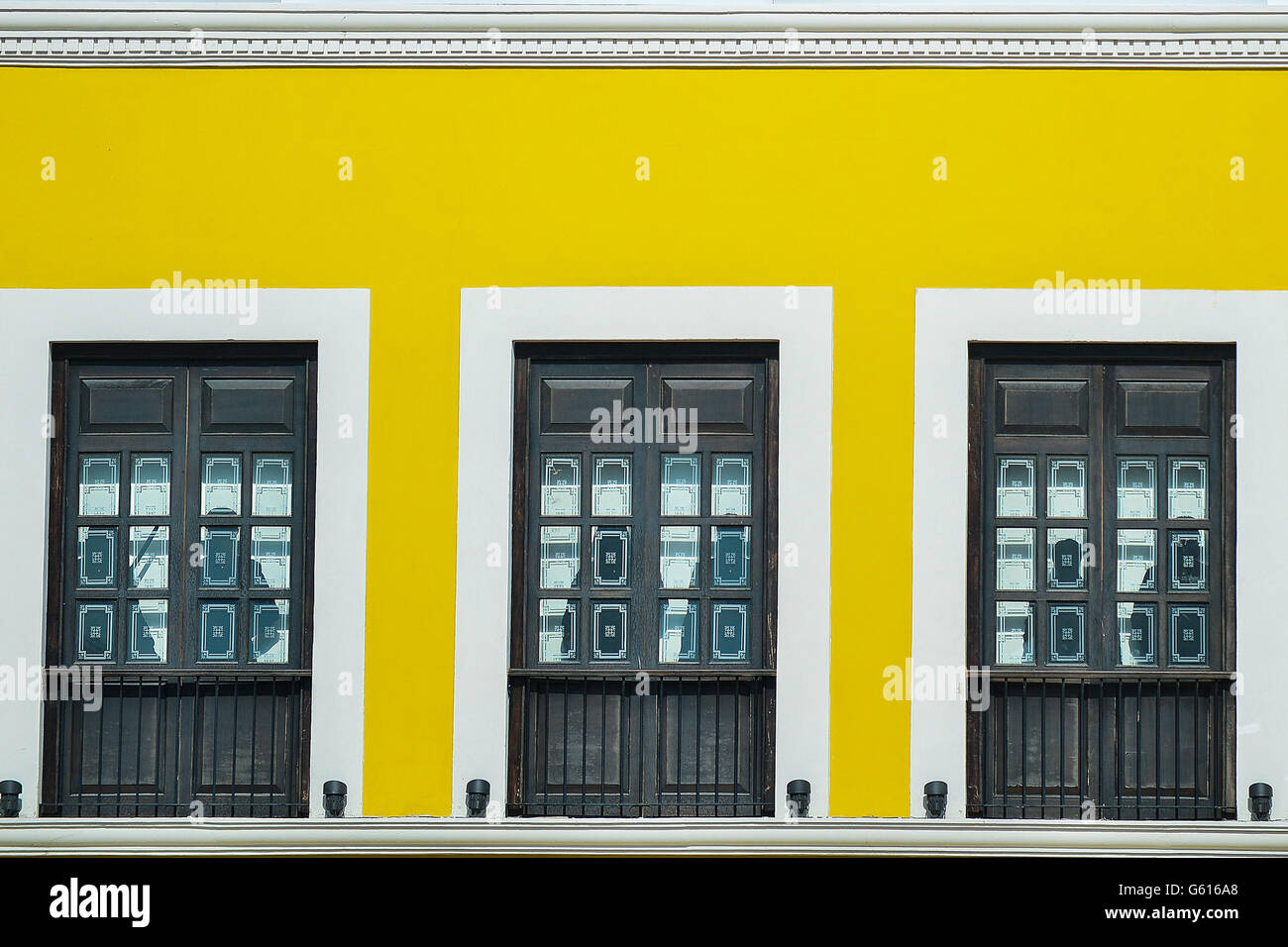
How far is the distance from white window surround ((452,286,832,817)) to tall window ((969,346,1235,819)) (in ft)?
2.52

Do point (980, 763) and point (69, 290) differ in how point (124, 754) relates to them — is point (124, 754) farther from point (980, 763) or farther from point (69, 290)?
point (980, 763)

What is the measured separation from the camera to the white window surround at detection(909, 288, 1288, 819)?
798 cm

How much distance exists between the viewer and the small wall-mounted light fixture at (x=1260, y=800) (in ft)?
26.0

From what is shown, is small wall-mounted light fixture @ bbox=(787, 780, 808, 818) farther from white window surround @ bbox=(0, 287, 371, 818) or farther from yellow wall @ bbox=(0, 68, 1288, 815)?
white window surround @ bbox=(0, 287, 371, 818)

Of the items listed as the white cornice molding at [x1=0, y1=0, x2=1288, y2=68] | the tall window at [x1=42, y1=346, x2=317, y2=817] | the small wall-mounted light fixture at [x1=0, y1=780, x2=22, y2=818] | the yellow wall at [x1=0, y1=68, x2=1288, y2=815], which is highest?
the white cornice molding at [x1=0, y1=0, x2=1288, y2=68]

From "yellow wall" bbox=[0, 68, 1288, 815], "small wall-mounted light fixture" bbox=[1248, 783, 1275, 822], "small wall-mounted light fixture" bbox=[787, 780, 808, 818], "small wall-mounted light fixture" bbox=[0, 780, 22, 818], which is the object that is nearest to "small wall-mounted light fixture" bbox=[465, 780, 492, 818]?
"yellow wall" bbox=[0, 68, 1288, 815]

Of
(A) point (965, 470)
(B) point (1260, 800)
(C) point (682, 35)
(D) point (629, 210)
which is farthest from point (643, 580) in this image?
(B) point (1260, 800)

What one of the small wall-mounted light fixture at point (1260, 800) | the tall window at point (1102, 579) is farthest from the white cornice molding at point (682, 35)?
the small wall-mounted light fixture at point (1260, 800)

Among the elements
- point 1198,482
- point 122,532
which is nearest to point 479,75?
point 122,532

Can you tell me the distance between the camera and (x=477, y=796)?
314 inches

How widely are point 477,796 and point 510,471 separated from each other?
156 cm

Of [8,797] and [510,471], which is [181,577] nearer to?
[8,797]
